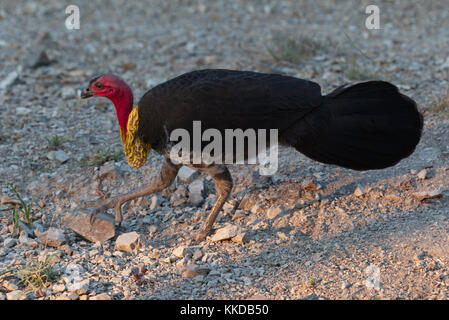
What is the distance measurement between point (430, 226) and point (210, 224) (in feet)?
5.39

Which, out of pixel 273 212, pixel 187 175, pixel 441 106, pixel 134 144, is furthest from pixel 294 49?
pixel 134 144

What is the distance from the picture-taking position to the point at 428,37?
823 cm

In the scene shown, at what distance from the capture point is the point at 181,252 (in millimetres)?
4023

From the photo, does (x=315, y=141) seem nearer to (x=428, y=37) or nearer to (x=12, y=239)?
(x=12, y=239)

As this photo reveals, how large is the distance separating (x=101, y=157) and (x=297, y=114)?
2.09 meters

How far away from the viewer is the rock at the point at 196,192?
15.8ft

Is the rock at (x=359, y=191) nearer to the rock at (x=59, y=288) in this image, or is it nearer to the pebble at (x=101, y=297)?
the pebble at (x=101, y=297)

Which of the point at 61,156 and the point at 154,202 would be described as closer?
the point at 154,202

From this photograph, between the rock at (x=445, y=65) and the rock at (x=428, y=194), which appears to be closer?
the rock at (x=428, y=194)

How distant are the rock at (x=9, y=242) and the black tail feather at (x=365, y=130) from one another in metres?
2.23

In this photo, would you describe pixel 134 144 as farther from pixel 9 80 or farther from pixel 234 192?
pixel 9 80

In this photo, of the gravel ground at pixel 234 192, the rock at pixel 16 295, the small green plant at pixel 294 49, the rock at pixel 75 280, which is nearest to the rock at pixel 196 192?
the gravel ground at pixel 234 192

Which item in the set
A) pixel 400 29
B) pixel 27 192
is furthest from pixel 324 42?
pixel 27 192

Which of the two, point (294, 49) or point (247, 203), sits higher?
point (294, 49)
